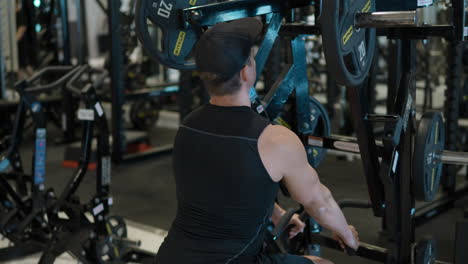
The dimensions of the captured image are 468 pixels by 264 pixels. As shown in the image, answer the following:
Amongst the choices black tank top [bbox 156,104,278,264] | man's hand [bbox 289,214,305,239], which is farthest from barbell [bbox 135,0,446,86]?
man's hand [bbox 289,214,305,239]

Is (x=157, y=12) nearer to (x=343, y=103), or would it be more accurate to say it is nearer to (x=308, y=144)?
(x=308, y=144)

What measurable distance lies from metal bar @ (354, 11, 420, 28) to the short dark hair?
22.2 inches

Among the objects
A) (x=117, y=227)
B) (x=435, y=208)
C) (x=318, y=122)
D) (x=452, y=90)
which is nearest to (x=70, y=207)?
(x=117, y=227)

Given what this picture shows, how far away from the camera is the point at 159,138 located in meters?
7.30

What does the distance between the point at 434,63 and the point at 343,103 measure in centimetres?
192

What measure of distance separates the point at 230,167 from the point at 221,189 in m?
0.08

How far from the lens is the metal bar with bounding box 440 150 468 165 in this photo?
2745 mm

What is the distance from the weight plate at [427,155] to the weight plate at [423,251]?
0.20 m

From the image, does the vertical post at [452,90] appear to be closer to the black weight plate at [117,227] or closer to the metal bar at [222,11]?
the metal bar at [222,11]

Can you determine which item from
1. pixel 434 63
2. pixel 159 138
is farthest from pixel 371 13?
pixel 434 63

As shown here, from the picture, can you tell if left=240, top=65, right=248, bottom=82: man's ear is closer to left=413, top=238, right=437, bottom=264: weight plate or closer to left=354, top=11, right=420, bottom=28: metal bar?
left=354, top=11, right=420, bottom=28: metal bar

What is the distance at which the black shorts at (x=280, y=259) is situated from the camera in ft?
6.64

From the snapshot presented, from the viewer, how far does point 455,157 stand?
282cm

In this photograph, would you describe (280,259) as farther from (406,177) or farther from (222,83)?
(406,177)
